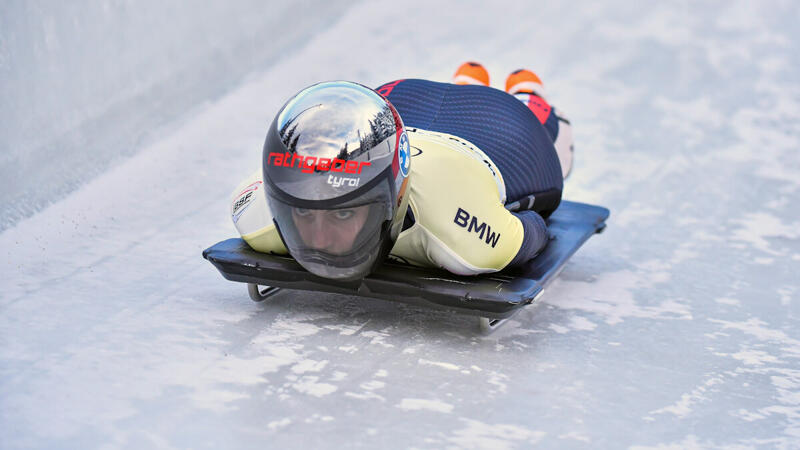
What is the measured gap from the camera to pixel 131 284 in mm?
3352

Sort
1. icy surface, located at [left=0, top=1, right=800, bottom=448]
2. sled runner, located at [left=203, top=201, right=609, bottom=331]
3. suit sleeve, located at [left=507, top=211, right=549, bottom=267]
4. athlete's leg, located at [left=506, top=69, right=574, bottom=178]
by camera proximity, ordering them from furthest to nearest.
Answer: athlete's leg, located at [left=506, top=69, right=574, bottom=178] < suit sleeve, located at [left=507, top=211, right=549, bottom=267] < sled runner, located at [left=203, top=201, right=609, bottom=331] < icy surface, located at [left=0, top=1, right=800, bottom=448]

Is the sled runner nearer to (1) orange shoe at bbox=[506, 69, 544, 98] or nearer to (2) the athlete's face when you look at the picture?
(2) the athlete's face

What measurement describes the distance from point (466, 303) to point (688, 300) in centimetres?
112

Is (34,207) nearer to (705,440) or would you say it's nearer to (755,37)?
(705,440)

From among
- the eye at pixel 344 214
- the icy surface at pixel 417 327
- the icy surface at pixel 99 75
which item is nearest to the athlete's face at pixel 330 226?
the eye at pixel 344 214

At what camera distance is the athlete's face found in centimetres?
258

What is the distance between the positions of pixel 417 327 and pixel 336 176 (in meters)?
0.72

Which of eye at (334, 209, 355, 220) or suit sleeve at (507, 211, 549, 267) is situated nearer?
eye at (334, 209, 355, 220)

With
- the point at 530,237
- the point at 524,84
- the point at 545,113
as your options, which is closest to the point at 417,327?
the point at 530,237

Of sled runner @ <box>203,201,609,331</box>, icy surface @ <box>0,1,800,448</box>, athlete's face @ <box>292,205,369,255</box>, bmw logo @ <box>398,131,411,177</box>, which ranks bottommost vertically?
icy surface @ <box>0,1,800,448</box>

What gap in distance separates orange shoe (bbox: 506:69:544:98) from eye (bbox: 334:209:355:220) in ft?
6.02

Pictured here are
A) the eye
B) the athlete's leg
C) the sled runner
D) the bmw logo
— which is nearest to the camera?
the eye

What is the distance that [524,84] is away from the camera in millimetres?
4242

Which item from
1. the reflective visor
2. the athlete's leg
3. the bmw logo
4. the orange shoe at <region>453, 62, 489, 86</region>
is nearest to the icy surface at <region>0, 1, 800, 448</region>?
the reflective visor
